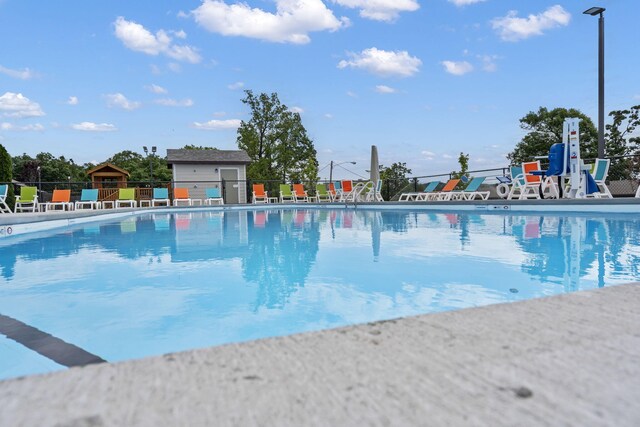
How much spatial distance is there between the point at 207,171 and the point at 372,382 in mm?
22599

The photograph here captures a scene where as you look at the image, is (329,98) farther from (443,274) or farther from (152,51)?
(443,274)

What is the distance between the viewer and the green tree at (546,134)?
907 inches

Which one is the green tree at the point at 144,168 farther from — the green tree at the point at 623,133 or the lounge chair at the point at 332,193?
the green tree at the point at 623,133

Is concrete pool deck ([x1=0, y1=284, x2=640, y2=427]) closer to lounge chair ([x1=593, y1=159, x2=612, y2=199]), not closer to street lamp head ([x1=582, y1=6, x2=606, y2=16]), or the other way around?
lounge chair ([x1=593, y1=159, x2=612, y2=199])

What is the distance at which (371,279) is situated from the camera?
3217 millimetres

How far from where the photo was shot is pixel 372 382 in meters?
0.74

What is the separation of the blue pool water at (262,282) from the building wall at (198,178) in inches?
640

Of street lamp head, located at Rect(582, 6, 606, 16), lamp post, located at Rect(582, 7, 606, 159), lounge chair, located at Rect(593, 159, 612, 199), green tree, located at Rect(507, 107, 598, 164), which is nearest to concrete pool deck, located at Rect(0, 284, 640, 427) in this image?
lounge chair, located at Rect(593, 159, 612, 199)

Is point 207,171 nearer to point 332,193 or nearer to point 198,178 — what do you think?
point 198,178

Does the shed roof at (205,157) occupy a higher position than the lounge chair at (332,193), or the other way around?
the shed roof at (205,157)

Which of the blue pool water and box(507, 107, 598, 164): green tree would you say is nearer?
the blue pool water

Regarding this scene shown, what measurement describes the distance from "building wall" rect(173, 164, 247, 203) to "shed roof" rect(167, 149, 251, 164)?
0.33 meters

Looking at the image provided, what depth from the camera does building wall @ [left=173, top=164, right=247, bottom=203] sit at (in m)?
21.6

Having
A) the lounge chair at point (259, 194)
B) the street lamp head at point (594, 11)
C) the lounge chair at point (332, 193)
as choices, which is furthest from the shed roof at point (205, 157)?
the street lamp head at point (594, 11)
